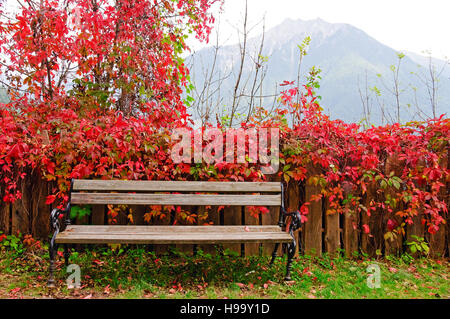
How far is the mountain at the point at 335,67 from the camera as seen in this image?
17.0 ft

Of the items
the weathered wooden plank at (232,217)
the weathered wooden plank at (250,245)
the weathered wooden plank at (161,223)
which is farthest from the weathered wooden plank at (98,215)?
the weathered wooden plank at (250,245)

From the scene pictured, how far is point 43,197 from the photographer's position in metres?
3.74

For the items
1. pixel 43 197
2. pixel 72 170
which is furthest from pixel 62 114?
pixel 43 197

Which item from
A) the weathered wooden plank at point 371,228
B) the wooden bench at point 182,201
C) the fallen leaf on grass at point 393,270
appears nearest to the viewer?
the wooden bench at point 182,201

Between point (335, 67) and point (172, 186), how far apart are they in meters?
49.9

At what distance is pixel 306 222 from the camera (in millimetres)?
3795

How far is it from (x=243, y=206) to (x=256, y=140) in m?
0.77

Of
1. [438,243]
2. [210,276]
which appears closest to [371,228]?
[438,243]

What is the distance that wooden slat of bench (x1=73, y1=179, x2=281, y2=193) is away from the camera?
3346mm

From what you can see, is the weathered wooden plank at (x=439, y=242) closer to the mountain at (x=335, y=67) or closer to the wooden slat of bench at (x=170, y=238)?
the mountain at (x=335, y=67)

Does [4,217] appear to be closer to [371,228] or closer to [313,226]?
[313,226]

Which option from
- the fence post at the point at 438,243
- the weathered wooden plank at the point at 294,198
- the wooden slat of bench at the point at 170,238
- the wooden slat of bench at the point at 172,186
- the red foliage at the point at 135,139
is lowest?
the fence post at the point at 438,243

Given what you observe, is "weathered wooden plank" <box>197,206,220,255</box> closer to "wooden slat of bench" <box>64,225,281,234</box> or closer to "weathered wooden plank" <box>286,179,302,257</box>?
"wooden slat of bench" <box>64,225,281,234</box>

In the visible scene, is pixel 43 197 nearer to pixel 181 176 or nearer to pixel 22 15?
pixel 181 176
